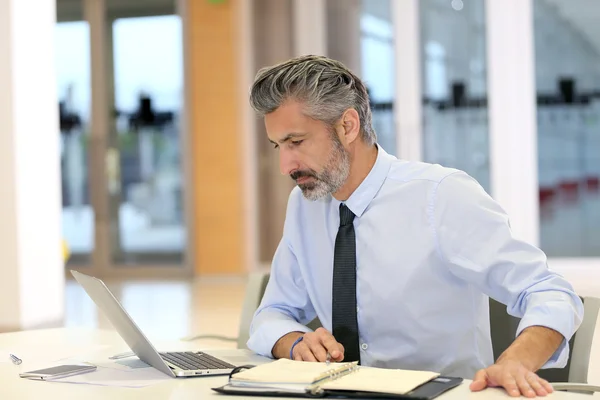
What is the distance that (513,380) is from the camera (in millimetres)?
1397

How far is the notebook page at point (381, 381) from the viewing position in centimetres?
137

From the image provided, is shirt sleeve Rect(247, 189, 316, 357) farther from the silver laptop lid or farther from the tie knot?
the silver laptop lid

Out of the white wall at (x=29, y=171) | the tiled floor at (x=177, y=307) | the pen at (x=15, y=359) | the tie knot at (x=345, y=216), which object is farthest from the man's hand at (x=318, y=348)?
the white wall at (x=29, y=171)

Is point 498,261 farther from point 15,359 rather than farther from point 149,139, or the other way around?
point 149,139

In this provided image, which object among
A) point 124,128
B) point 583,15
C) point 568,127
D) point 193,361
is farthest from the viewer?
point 124,128

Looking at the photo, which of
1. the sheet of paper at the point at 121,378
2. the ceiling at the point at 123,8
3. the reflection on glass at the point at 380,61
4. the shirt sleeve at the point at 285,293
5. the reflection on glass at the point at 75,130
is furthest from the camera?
the reflection on glass at the point at 75,130

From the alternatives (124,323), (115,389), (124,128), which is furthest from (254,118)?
(115,389)

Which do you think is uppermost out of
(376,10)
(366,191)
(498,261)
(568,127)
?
(376,10)

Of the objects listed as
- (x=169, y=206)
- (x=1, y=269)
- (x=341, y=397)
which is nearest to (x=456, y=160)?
(x=169, y=206)

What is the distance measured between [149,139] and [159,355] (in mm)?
8843

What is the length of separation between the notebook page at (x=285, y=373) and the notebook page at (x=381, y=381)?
41 millimetres

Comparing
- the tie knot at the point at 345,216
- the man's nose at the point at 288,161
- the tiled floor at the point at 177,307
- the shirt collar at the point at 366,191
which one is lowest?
the tiled floor at the point at 177,307

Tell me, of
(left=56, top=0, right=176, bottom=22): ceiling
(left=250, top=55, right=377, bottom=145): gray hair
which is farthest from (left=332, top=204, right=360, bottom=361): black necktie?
(left=56, top=0, right=176, bottom=22): ceiling

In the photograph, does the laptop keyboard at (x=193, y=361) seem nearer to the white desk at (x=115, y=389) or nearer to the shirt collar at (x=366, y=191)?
the white desk at (x=115, y=389)
